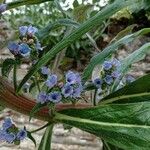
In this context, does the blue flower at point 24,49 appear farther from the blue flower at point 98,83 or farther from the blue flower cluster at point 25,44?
the blue flower at point 98,83

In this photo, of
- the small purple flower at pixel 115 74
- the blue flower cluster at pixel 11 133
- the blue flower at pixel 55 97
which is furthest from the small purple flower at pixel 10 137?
the small purple flower at pixel 115 74

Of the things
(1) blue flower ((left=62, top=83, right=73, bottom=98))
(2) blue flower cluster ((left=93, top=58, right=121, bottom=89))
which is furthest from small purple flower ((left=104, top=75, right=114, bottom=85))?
(1) blue flower ((left=62, top=83, right=73, bottom=98))

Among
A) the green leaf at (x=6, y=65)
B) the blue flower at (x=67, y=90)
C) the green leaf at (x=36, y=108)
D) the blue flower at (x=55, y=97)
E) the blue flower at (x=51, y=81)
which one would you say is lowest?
the green leaf at (x=36, y=108)

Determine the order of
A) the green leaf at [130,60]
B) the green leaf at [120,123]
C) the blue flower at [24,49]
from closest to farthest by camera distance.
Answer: the green leaf at [120,123]
the blue flower at [24,49]
the green leaf at [130,60]

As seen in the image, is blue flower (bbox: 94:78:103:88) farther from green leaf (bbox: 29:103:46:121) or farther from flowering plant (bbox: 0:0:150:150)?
green leaf (bbox: 29:103:46:121)

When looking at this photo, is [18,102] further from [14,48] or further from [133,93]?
[133,93]
